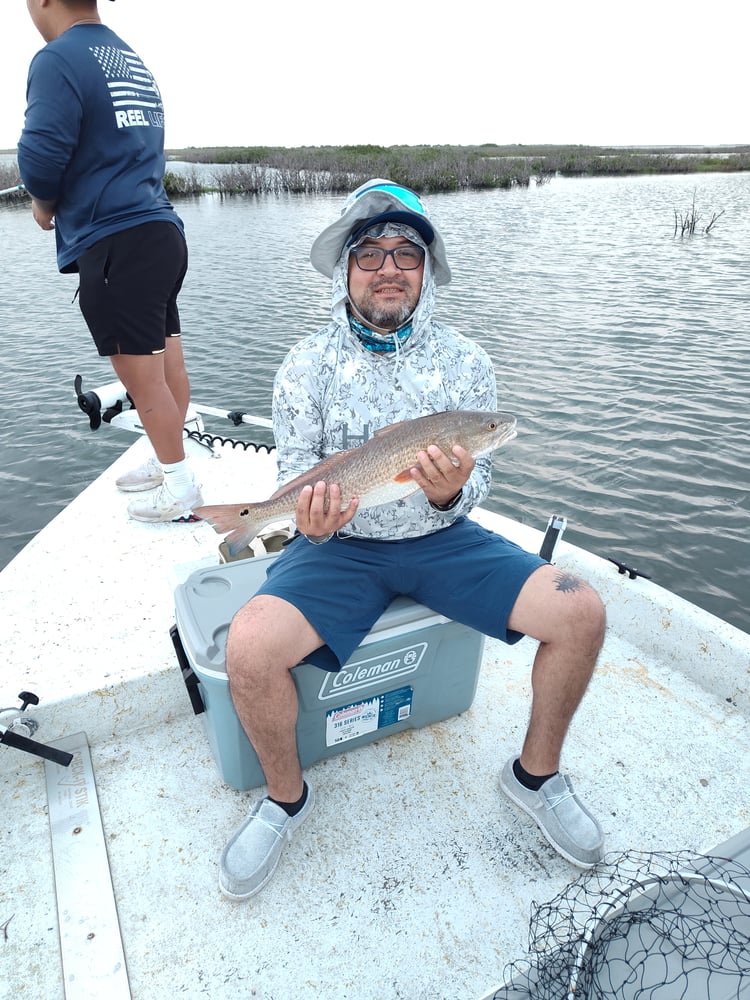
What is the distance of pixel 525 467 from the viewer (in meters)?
7.26

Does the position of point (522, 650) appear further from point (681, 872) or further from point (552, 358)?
point (552, 358)

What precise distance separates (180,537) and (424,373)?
7.08ft

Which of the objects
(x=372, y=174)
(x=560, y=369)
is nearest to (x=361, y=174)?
(x=372, y=174)

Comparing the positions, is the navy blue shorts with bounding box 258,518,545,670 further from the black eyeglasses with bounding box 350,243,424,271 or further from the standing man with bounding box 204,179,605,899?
the black eyeglasses with bounding box 350,243,424,271

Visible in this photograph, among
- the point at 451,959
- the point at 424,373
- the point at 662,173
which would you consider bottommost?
the point at 451,959

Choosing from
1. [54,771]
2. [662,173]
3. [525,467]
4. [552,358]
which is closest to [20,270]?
[552,358]

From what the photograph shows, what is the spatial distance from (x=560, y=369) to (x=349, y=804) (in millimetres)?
8675

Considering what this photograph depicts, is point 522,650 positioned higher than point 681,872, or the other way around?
point 681,872

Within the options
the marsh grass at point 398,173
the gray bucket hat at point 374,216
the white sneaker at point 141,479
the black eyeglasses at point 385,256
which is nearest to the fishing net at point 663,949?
the black eyeglasses at point 385,256

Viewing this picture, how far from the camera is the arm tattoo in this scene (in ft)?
7.27

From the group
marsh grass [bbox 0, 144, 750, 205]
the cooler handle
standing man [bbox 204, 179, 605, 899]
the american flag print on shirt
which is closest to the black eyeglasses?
standing man [bbox 204, 179, 605, 899]

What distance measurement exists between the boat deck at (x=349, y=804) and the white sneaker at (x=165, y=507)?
547 millimetres

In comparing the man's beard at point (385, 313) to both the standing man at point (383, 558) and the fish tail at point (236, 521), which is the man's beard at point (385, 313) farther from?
the fish tail at point (236, 521)

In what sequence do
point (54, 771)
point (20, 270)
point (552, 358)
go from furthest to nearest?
point (20, 270)
point (552, 358)
point (54, 771)
